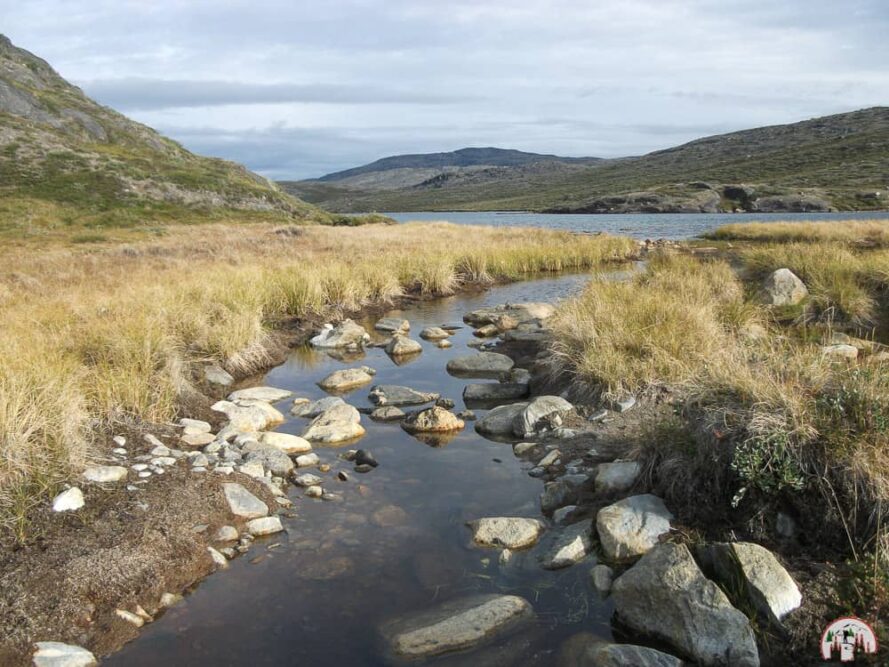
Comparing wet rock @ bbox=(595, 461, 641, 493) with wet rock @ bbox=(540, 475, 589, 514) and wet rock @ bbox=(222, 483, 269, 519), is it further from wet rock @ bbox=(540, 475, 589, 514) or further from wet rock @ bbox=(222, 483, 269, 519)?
wet rock @ bbox=(222, 483, 269, 519)

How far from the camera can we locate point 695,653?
3717mm

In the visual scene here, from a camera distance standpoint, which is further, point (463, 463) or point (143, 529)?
point (463, 463)

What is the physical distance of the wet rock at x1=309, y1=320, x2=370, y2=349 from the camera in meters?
12.3

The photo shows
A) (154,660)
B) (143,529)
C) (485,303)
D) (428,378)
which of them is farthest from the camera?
(485,303)

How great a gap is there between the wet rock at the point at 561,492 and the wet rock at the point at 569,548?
578 mm

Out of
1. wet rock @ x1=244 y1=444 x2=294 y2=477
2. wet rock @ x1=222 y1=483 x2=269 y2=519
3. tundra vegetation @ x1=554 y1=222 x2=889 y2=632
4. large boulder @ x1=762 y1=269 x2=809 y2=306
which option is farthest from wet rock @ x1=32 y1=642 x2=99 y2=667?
large boulder @ x1=762 y1=269 x2=809 y2=306

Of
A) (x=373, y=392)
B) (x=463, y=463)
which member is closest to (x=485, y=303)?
(x=373, y=392)

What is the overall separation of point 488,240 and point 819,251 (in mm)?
15552

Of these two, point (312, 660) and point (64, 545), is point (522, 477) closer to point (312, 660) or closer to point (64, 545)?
point (312, 660)

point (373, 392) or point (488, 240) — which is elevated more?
point (488, 240)

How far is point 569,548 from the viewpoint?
482 cm

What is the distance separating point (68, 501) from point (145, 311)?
559 cm

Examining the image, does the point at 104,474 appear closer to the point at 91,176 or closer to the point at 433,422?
the point at 433,422

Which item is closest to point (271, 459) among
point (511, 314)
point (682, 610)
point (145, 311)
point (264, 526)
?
point (264, 526)
